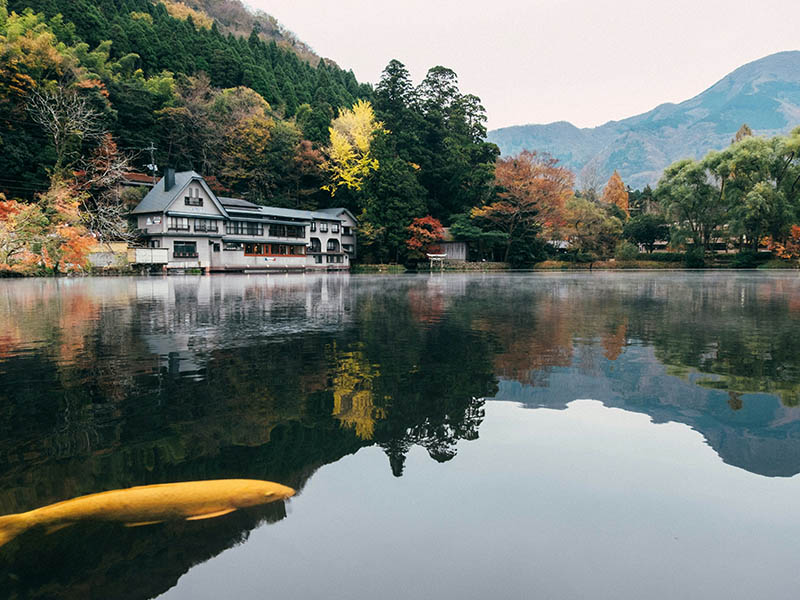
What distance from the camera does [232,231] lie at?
170 ft

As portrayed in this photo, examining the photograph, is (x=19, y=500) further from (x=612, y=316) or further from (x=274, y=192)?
(x=274, y=192)

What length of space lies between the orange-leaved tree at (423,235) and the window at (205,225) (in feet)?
65.0

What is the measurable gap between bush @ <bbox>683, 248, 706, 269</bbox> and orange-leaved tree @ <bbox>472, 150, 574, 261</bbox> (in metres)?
14.0

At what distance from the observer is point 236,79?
72250 mm

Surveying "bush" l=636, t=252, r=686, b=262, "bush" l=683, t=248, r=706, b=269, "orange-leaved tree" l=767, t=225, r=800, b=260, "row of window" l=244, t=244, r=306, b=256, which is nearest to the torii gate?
"row of window" l=244, t=244, r=306, b=256

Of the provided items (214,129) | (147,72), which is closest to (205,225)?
(214,129)

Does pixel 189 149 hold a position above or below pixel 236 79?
below

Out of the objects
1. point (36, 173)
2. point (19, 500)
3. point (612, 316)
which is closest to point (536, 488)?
point (19, 500)

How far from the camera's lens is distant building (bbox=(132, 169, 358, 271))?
46.3m

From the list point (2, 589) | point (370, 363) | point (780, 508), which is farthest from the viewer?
→ point (370, 363)

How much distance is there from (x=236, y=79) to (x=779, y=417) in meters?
80.1

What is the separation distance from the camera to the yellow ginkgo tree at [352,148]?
59.2 meters

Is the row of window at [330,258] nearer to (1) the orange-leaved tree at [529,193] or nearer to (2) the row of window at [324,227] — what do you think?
(2) the row of window at [324,227]

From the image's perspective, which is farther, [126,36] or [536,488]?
[126,36]
